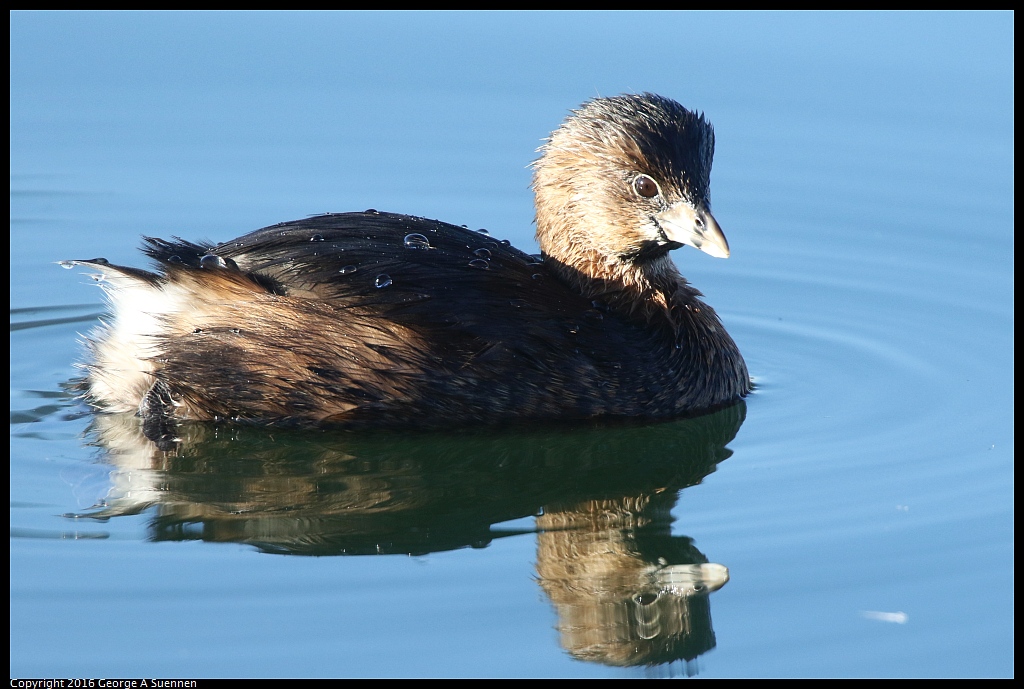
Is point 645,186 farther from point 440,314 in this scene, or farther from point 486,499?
point 486,499

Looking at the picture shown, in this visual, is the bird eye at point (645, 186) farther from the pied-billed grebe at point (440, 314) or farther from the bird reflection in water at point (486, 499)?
the bird reflection in water at point (486, 499)

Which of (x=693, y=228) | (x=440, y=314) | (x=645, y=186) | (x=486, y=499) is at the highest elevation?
(x=645, y=186)

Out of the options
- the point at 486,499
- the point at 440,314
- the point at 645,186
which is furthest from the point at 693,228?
the point at 486,499

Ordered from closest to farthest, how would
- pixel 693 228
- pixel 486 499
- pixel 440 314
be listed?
pixel 486 499, pixel 440 314, pixel 693 228

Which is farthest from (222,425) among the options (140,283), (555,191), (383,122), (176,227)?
(383,122)

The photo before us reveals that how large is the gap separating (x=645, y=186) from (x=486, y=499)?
62.4 inches

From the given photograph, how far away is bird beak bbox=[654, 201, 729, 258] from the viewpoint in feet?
21.3

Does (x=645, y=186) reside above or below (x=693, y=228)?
above

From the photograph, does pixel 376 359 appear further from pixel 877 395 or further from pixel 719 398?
pixel 877 395

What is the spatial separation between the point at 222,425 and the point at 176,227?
9.24ft

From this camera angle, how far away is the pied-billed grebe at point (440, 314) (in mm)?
6242

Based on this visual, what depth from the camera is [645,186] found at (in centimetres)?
664

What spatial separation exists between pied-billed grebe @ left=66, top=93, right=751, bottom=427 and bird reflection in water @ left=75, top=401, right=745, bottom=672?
0.42 ft

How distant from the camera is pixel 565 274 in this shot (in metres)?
6.95
